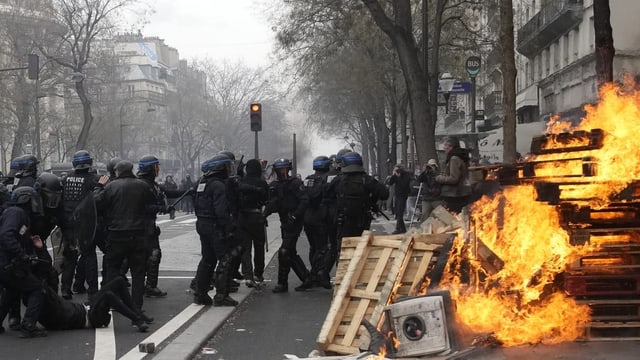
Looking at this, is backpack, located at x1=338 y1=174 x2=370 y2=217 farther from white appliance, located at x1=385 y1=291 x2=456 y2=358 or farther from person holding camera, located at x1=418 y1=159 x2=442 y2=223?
white appliance, located at x1=385 y1=291 x2=456 y2=358

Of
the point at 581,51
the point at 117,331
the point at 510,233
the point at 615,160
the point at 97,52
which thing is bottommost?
the point at 117,331

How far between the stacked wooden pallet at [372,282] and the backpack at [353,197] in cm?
318

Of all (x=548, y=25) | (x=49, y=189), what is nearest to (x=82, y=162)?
(x=49, y=189)

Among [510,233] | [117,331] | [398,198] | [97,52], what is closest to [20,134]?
[97,52]

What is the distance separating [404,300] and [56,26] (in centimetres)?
4179

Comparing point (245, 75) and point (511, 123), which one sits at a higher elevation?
point (245, 75)

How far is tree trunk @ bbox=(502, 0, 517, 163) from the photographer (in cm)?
1442

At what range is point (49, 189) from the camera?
9.40 meters

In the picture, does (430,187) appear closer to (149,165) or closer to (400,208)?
(400,208)

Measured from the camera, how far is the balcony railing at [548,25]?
105 ft

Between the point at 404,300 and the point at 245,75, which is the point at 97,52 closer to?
the point at 245,75

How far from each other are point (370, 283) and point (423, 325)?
0.93 metres

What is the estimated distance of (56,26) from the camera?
4359 centimetres

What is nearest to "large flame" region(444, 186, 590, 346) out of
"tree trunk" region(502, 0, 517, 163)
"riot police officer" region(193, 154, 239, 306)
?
"riot police officer" region(193, 154, 239, 306)
